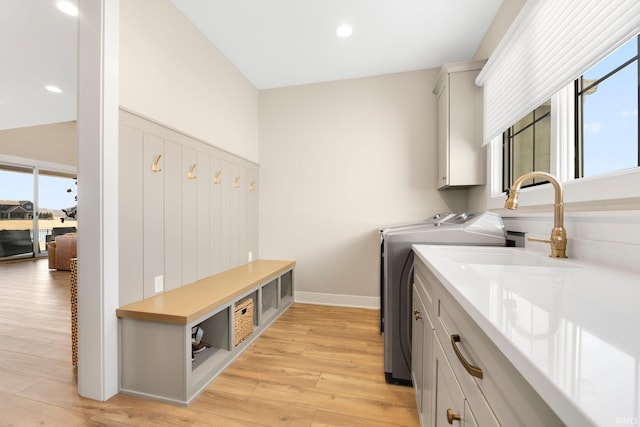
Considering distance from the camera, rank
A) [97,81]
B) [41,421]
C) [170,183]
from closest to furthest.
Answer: [41,421]
[97,81]
[170,183]

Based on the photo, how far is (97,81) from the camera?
156 cm

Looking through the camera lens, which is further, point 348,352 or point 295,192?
point 295,192

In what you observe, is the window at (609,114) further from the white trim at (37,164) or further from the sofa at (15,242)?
the sofa at (15,242)

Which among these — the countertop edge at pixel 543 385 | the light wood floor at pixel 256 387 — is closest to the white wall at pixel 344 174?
the light wood floor at pixel 256 387

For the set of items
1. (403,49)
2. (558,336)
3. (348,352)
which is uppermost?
(403,49)

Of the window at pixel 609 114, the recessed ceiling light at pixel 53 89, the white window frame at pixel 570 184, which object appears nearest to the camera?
the white window frame at pixel 570 184

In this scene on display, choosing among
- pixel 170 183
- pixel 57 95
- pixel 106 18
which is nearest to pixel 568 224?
pixel 170 183

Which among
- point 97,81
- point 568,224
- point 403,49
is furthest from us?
point 403,49

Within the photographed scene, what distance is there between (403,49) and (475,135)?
1.09 meters

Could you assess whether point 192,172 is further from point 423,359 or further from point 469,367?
point 469,367

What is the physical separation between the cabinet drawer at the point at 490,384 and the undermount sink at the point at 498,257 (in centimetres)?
46

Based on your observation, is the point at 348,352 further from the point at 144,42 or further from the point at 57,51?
the point at 57,51

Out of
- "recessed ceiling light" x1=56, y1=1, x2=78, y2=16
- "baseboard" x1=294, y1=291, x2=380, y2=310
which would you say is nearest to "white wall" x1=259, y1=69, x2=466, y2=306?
"baseboard" x1=294, y1=291, x2=380, y2=310

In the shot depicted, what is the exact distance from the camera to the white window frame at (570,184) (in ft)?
3.28
